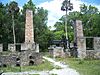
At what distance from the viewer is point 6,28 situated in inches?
2405

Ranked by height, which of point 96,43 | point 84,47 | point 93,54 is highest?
point 96,43

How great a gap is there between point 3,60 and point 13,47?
11.2 m

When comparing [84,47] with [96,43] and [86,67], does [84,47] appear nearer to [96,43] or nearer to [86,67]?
[96,43]

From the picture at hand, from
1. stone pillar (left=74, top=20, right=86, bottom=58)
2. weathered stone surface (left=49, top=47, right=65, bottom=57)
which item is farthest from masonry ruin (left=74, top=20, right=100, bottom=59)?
weathered stone surface (left=49, top=47, right=65, bottom=57)

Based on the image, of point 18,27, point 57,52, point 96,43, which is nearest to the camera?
point 96,43

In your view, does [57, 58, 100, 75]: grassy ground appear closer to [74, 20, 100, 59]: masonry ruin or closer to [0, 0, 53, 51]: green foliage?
[74, 20, 100, 59]: masonry ruin

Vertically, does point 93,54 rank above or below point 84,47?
below

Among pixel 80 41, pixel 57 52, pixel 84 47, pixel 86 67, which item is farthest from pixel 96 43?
pixel 86 67

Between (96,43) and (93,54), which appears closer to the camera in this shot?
(93,54)

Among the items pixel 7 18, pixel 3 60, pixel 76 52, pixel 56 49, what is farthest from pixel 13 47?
pixel 7 18

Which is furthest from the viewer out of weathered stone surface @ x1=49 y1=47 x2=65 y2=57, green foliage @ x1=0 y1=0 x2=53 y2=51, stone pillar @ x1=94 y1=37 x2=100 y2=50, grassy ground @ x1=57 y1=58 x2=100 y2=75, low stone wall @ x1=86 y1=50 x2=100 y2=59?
green foliage @ x1=0 y1=0 x2=53 y2=51

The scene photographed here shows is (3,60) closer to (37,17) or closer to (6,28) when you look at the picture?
(6,28)

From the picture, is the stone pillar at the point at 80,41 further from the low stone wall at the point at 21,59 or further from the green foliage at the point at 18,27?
the green foliage at the point at 18,27

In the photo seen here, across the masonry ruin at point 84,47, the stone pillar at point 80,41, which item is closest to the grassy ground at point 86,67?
the masonry ruin at point 84,47
